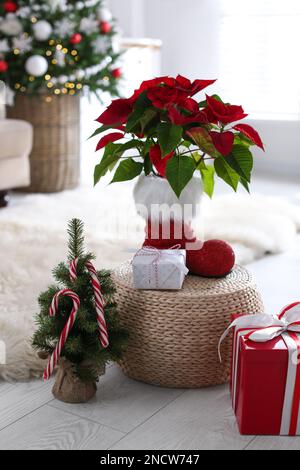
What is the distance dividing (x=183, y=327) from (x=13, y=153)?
2.21 metres

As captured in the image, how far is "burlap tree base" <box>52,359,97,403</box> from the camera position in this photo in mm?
1587

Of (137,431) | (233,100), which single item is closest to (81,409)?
(137,431)

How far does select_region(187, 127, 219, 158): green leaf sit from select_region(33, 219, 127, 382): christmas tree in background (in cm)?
34

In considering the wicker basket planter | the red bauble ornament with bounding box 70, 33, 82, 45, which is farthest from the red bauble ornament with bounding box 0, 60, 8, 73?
the red bauble ornament with bounding box 70, 33, 82, 45

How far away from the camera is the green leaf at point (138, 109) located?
1556 millimetres

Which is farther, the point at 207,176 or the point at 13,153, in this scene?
the point at 13,153

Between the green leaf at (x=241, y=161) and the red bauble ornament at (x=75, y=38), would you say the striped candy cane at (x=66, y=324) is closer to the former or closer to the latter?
the green leaf at (x=241, y=161)

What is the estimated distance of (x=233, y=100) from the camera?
5.17 meters

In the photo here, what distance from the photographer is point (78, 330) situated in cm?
158

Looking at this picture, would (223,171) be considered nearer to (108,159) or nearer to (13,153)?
(108,159)

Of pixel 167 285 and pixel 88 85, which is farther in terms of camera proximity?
pixel 88 85

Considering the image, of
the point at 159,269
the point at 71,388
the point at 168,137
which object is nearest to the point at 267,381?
the point at 159,269
